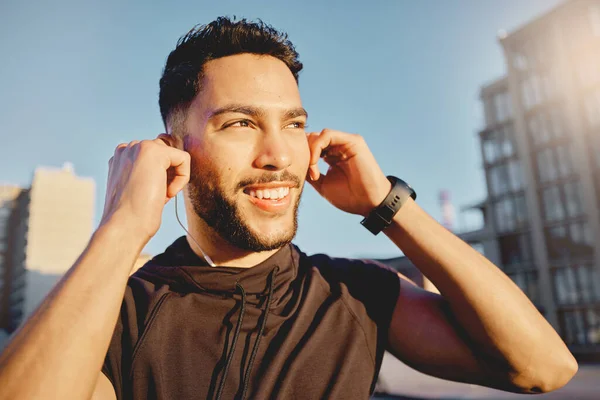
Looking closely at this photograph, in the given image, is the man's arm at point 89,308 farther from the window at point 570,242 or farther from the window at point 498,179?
the window at point 498,179

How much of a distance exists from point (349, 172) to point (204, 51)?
916 mm

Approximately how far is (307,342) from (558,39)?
33040 mm

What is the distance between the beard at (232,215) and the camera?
1.78 meters

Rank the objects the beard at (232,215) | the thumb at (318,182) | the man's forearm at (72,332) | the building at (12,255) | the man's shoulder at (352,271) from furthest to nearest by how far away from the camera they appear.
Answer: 1. the building at (12,255)
2. the thumb at (318,182)
3. the man's shoulder at (352,271)
4. the beard at (232,215)
5. the man's forearm at (72,332)

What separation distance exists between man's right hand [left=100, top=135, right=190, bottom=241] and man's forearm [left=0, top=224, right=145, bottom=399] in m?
0.11

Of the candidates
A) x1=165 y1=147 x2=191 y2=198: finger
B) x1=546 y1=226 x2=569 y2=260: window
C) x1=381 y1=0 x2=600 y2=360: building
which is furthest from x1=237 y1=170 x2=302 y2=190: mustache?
x1=546 y1=226 x2=569 y2=260: window

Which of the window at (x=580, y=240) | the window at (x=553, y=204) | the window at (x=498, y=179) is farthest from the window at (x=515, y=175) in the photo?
the window at (x=580, y=240)

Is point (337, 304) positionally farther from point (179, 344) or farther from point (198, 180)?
point (198, 180)

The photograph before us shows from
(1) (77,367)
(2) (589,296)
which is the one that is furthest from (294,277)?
(2) (589,296)

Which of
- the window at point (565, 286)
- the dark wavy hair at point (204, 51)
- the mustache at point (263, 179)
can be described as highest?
the dark wavy hair at point (204, 51)

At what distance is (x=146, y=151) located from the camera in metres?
1.58

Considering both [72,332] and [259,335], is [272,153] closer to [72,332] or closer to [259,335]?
[259,335]

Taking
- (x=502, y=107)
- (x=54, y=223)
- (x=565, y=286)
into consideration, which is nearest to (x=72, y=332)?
(x=565, y=286)

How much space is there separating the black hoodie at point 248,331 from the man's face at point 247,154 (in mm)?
203
